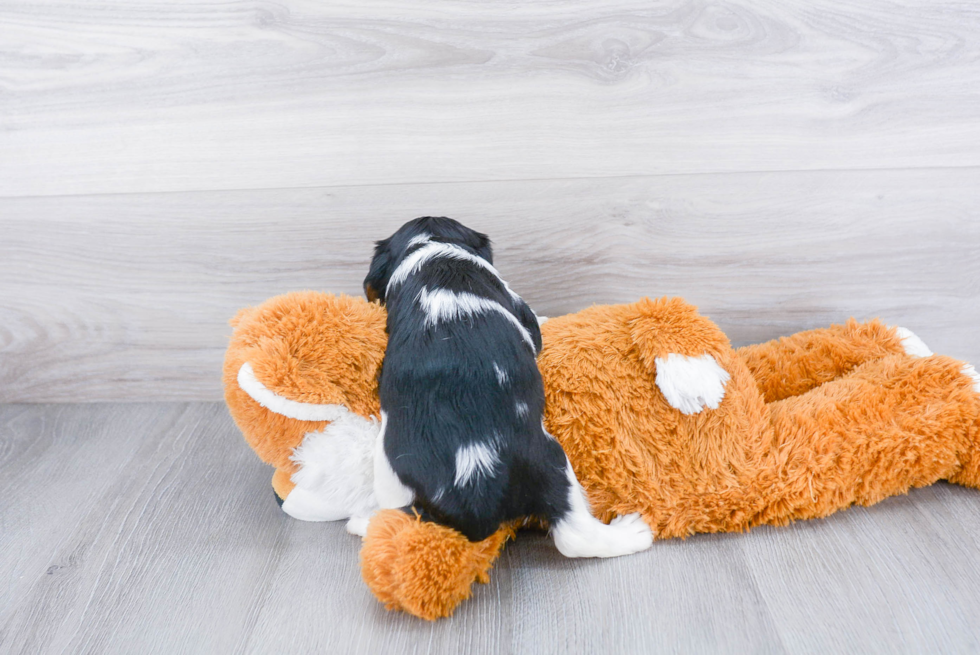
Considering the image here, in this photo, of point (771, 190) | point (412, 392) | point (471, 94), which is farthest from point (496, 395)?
point (771, 190)

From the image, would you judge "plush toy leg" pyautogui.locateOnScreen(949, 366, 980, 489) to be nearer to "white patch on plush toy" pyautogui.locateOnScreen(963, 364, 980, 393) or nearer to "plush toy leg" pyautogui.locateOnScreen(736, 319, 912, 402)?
"white patch on plush toy" pyautogui.locateOnScreen(963, 364, 980, 393)

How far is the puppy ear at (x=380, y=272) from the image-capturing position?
3.63 feet

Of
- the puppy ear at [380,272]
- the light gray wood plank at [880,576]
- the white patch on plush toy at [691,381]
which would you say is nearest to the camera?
the light gray wood plank at [880,576]

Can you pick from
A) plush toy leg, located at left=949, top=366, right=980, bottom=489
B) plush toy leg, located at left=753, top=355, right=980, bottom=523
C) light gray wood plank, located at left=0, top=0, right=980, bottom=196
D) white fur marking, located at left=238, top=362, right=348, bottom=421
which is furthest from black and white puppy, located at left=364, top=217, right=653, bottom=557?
plush toy leg, located at left=949, top=366, right=980, bottom=489

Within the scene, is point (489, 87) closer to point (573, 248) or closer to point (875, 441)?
point (573, 248)

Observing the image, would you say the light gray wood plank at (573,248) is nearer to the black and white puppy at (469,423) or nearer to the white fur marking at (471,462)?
the black and white puppy at (469,423)

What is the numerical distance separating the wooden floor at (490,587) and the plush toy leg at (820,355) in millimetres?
239

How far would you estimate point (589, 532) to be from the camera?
96 cm

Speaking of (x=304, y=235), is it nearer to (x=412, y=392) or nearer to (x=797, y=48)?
(x=412, y=392)

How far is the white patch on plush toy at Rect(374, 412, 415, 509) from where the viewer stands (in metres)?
0.93

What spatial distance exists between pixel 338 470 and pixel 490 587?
296 mm

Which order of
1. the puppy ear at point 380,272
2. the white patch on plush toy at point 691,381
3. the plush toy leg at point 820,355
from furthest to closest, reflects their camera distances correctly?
the plush toy leg at point 820,355 → the puppy ear at point 380,272 → the white patch on plush toy at point 691,381

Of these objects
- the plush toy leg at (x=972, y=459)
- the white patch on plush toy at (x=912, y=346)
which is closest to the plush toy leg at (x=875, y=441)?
the plush toy leg at (x=972, y=459)

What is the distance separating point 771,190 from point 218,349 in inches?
46.6
